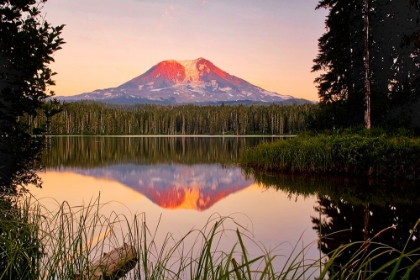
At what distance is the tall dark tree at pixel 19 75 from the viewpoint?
682cm

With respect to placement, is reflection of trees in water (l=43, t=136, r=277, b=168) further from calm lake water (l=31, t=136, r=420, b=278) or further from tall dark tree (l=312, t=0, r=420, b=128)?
tall dark tree (l=312, t=0, r=420, b=128)

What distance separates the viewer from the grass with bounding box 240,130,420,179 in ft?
46.0

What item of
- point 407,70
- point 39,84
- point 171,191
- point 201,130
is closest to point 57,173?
point 171,191

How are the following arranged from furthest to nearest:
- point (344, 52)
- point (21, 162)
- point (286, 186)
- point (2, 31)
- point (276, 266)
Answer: point (344, 52)
point (286, 186)
point (21, 162)
point (2, 31)
point (276, 266)

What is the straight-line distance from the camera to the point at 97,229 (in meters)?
6.95

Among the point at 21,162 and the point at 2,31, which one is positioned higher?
the point at 2,31

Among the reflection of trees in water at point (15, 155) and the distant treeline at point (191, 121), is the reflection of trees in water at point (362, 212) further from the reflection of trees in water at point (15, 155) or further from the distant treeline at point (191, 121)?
the distant treeline at point (191, 121)

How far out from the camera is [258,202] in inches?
445

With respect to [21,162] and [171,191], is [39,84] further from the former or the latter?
[171,191]

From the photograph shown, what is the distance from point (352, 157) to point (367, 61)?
6792mm

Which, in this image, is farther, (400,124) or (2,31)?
(400,124)

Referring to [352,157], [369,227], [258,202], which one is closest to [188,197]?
[258,202]

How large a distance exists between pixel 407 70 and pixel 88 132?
9544 centimetres

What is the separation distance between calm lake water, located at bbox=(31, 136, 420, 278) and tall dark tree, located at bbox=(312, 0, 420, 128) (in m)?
7.47
